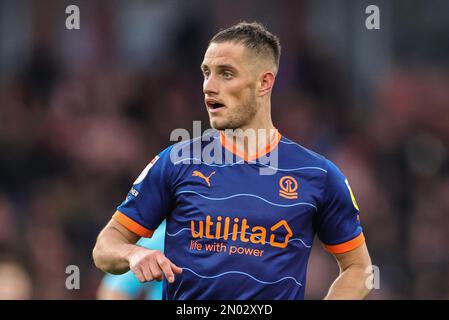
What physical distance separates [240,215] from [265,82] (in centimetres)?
77

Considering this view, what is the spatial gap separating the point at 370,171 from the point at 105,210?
124 inches

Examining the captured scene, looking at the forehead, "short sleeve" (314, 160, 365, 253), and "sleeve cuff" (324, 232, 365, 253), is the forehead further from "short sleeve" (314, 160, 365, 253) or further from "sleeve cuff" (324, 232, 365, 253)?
"sleeve cuff" (324, 232, 365, 253)

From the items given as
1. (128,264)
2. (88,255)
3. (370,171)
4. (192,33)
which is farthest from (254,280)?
(192,33)

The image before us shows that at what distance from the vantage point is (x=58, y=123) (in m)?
12.7

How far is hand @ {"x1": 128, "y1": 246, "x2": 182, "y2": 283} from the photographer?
4.50 meters

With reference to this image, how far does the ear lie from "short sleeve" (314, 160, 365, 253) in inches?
19.9

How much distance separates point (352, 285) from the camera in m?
5.21

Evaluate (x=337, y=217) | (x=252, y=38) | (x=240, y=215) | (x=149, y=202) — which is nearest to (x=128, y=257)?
(x=149, y=202)

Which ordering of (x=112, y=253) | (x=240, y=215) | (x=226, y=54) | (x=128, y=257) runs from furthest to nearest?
(x=226, y=54)
(x=240, y=215)
(x=112, y=253)
(x=128, y=257)

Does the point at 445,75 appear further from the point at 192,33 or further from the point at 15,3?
the point at 15,3

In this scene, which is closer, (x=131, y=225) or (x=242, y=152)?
(x=131, y=225)

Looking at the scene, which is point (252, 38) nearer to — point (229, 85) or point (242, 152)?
point (229, 85)

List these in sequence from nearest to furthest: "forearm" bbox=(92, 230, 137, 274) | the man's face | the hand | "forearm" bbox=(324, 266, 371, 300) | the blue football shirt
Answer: the hand < "forearm" bbox=(92, 230, 137, 274) < the blue football shirt < the man's face < "forearm" bbox=(324, 266, 371, 300)

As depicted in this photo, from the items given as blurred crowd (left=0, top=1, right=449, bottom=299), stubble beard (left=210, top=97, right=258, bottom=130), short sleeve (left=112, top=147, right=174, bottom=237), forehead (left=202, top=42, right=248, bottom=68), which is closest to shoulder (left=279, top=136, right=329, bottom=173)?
stubble beard (left=210, top=97, right=258, bottom=130)
